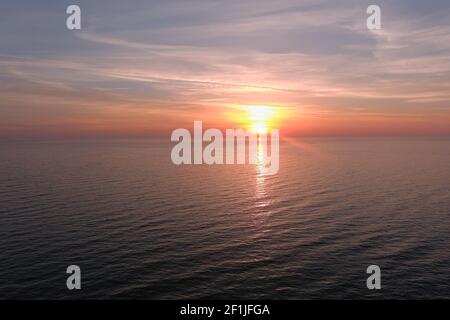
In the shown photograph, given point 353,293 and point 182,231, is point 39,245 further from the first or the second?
point 353,293

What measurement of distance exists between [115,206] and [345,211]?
2340 inches

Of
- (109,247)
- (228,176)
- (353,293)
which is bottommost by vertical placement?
(353,293)

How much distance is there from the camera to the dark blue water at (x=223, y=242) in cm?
5072

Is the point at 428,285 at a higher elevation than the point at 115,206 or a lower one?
lower

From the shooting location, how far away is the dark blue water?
166 ft

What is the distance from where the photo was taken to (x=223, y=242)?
6781 centimetres

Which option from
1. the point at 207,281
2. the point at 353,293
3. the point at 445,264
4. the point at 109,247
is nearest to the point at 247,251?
the point at 207,281

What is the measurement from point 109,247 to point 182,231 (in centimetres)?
1538

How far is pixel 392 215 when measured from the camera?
85.6 m
